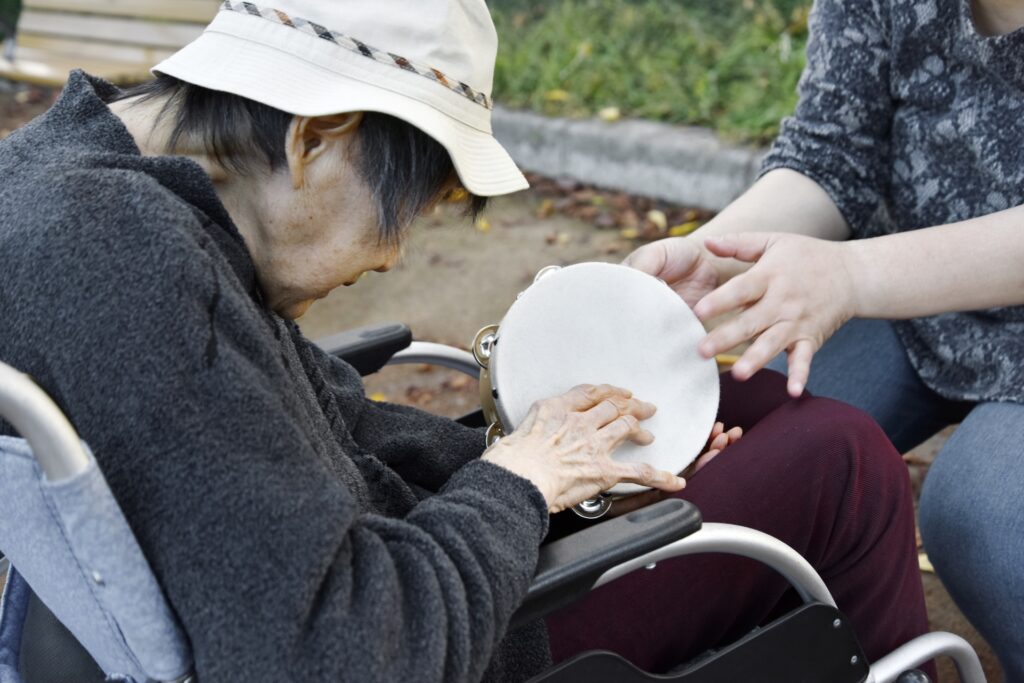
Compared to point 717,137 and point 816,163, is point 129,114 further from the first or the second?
point 717,137

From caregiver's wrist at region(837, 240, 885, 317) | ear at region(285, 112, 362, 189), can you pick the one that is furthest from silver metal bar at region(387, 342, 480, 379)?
ear at region(285, 112, 362, 189)

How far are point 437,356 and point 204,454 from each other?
40.4 inches

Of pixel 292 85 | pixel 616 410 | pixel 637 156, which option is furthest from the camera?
pixel 637 156

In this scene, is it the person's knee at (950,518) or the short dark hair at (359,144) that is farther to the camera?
the person's knee at (950,518)

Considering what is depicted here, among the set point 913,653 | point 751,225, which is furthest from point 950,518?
point 751,225

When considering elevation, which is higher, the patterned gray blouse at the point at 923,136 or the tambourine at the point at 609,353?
the patterned gray blouse at the point at 923,136

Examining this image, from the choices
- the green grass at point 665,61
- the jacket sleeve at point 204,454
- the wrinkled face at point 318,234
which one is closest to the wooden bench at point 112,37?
the green grass at point 665,61

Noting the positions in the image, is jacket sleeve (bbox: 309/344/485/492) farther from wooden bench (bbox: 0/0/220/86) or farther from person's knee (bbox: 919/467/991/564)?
wooden bench (bbox: 0/0/220/86)

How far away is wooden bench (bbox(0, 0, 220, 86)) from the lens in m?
5.25

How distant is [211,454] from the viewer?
1.00 meters

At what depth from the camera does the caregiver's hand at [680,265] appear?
182 cm

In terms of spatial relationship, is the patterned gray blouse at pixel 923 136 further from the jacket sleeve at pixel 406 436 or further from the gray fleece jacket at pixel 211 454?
the gray fleece jacket at pixel 211 454

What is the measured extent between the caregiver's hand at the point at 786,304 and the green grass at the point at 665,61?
2.59 metres

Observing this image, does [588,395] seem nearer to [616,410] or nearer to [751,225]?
[616,410]
